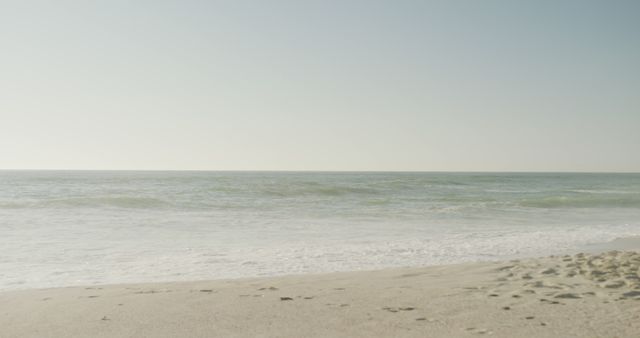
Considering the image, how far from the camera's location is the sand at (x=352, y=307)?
496 cm

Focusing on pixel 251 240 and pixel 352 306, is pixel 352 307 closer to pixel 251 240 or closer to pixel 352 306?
pixel 352 306

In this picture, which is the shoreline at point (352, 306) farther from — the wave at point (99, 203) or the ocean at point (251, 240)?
the wave at point (99, 203)

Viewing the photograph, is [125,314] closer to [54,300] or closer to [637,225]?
[54,300]

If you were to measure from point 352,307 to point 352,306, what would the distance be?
43 millimetres

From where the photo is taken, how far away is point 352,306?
231 inches

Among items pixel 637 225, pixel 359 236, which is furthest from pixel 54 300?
pixel 637 225

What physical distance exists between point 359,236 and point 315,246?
2547 millimetres

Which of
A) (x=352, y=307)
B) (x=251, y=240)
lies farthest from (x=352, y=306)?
(x=251, y=240)

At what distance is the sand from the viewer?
4.96m

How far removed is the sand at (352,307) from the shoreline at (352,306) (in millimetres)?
11

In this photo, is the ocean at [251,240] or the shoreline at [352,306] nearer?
the shoreline at [352,306]

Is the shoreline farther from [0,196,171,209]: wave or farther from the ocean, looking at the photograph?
[0,196,171,209]: wave

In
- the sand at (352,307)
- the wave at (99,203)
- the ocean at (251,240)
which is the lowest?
the wave at (99,203)

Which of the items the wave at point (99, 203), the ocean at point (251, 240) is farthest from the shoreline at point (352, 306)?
the wave at point (99, 203)
